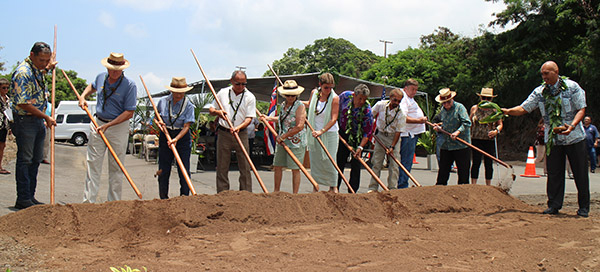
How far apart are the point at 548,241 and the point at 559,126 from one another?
6.18 feet

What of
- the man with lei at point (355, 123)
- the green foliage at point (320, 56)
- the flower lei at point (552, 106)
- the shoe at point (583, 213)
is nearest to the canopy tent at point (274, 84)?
the man with lei at point (355, 123)

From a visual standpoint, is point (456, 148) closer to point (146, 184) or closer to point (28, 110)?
point (146, 184)

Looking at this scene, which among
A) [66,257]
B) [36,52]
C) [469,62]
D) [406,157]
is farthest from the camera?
[469,62]

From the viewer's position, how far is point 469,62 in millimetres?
22766

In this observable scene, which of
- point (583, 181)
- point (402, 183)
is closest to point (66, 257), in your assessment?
point (402, 183)

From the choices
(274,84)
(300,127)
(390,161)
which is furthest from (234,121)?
(274,84)

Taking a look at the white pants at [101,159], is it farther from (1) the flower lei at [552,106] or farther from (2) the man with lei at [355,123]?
(1) the flower lei at [552,106]

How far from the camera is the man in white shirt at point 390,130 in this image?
7094 millimetres

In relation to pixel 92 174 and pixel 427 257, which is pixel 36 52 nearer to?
pixel 92 174

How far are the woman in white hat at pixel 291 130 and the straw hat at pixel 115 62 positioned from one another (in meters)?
1.87

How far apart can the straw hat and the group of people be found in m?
0.01

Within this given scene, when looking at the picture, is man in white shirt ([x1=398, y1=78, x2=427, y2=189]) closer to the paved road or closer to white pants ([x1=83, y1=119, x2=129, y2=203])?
the paved road

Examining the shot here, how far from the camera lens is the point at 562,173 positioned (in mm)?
6059

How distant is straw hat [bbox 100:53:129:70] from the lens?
5.51 metres
